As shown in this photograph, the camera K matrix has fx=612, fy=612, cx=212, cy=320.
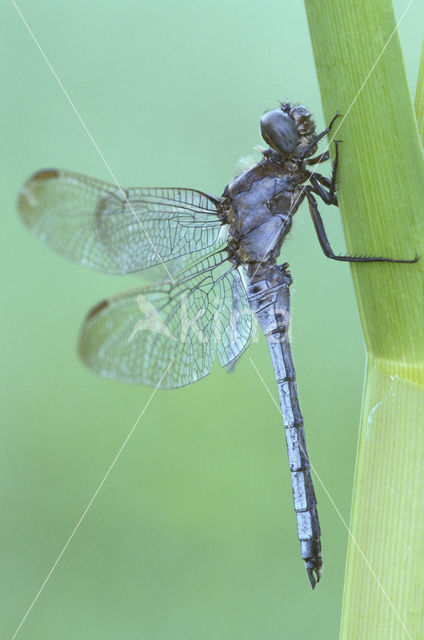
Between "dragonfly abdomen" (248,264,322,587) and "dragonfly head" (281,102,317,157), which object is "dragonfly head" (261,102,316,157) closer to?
"dragonfly head" (281,102,317,157)

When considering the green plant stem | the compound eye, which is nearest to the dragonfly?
the compound eye

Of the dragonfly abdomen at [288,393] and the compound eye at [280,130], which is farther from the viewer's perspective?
the compound eye at [280,130]

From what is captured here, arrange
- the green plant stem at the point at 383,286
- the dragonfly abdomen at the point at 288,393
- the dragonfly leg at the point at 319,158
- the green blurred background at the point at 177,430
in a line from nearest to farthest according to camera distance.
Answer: the green plant stem at the point at 383,286
the dragonfly abdomen at the point at 288,393
the dragonfly leg at the point at 319,158
the green blurred background at the point at 177,430

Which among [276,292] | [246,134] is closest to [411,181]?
[276,292]

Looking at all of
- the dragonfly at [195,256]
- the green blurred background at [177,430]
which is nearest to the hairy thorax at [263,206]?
the dragonfly at [195,256]

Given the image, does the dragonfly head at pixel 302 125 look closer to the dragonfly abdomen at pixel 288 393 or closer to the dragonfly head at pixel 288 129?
the dragonfly head at pixel 288 129

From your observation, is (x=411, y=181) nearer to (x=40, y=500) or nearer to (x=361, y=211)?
(x=361, y=211)

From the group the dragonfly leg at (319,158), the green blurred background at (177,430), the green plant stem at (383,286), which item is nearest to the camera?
the green plant stem at (383,286)

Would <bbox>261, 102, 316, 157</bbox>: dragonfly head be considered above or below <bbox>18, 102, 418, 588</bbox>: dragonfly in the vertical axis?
above
